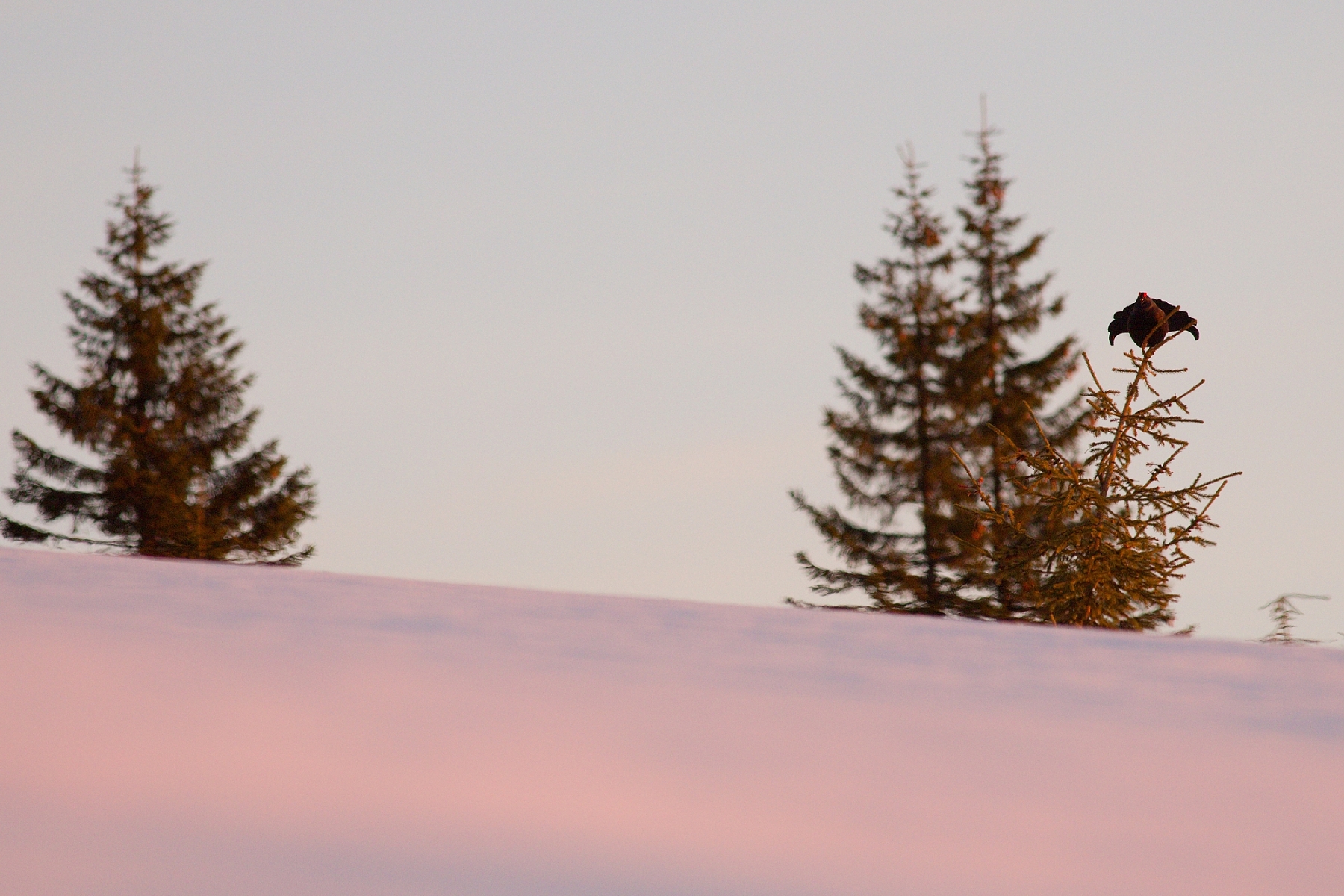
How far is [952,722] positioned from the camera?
0.83 meters

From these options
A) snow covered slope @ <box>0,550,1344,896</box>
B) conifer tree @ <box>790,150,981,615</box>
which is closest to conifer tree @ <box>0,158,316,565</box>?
conifer tree @ <box>790,150,981,615</box>

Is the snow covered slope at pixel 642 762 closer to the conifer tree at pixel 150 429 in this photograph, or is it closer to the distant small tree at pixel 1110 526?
the distant small tree at pixel 1110 526

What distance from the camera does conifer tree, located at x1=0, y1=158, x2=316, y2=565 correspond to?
75.4 ft

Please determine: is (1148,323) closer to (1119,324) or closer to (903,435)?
(1119,324)

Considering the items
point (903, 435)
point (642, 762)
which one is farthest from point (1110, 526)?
point (903, 435)

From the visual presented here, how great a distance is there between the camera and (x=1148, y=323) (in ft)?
19.2

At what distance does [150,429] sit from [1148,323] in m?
21.1

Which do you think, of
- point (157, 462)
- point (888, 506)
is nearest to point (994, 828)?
point (888, 506)

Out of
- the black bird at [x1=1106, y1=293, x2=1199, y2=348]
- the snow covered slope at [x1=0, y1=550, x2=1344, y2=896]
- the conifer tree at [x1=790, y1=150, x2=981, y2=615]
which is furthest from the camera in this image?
the conifer tree at [x1=790, y1=150, x2=981, y2=615]

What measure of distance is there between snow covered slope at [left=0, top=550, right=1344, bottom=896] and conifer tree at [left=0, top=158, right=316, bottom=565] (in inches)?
901

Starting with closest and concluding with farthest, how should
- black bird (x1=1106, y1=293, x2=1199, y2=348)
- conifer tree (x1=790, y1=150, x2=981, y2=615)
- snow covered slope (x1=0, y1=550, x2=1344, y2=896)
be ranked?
snow covered slope (x1=0, y1=550, x2=1344, y2=896) → black bird (x1=1106, y1=293, x2=1199, y2=348) → conifer tree (x1=790, y1=150, x2=981, y2=615)

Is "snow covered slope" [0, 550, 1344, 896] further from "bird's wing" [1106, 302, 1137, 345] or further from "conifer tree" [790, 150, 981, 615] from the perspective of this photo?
"conifer tree" [790, 150, 981, 615]

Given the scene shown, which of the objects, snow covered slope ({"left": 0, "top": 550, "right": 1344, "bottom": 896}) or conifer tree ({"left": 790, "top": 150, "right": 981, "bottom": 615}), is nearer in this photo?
snow covered slope ({"left": 0, "top": 550, "right": 1344, "bottom": 896})

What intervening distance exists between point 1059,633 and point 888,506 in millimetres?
21949
